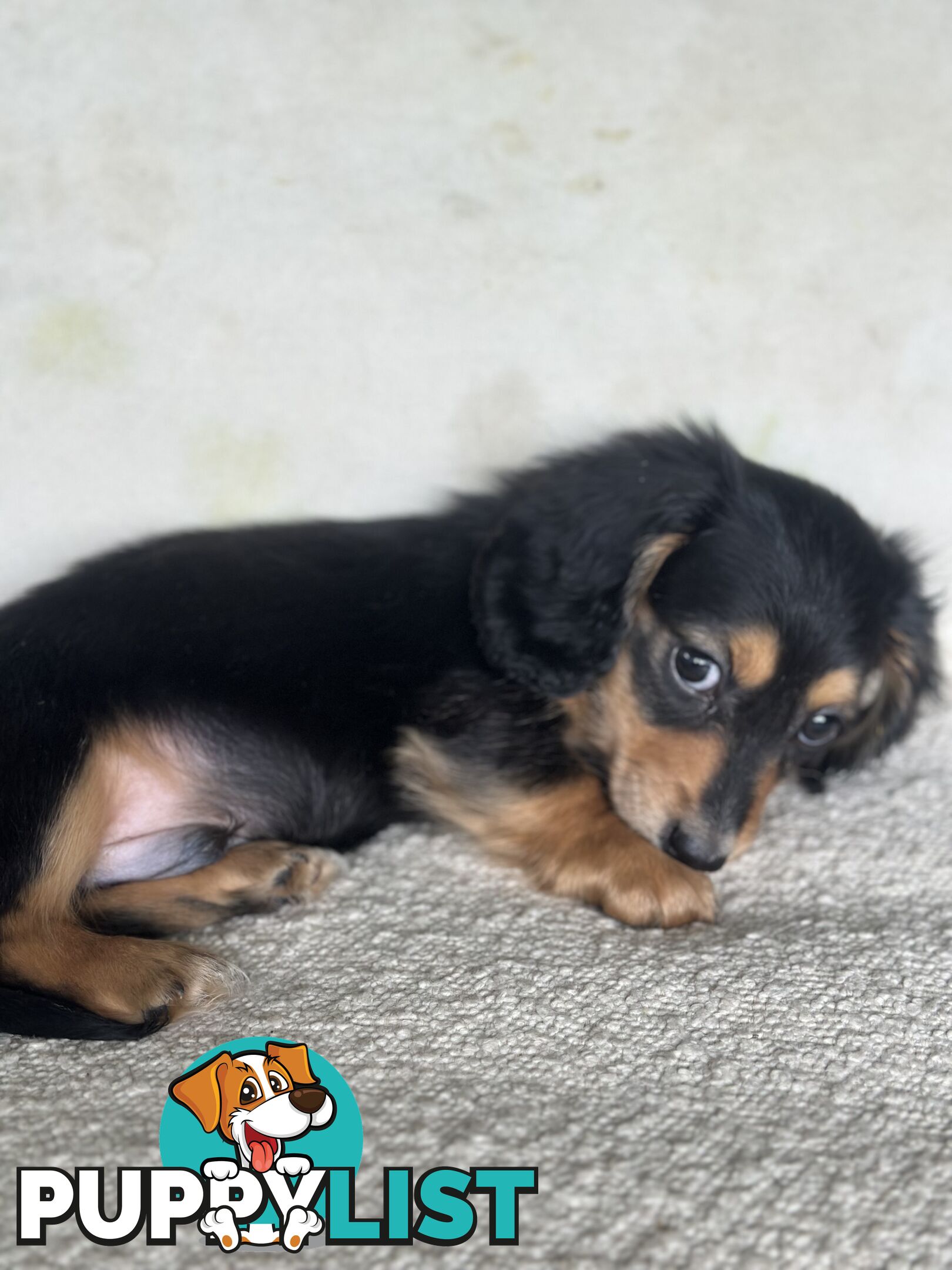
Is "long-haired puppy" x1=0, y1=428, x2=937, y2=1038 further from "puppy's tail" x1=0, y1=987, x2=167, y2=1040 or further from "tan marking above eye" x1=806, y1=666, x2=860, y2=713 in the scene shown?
"puppy's tail" x1=0, y1=987, x2=167, y2=1040

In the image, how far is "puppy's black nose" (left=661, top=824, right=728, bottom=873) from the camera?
5.57ft

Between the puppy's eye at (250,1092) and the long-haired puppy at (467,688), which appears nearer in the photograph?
the puppy's eye at (250,1092)

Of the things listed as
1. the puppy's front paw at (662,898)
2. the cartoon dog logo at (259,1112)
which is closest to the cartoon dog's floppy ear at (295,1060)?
the cartoon dog logo at (259,1112)

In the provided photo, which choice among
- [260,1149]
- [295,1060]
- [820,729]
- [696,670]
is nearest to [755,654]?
[696,670]

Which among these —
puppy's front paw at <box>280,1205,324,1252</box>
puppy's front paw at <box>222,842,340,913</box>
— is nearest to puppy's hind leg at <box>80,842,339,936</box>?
puppy's front paw at <box>222,842,340,913</box>

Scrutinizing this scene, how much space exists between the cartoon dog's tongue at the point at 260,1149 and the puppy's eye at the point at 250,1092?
0.04m

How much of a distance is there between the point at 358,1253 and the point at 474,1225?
109mm

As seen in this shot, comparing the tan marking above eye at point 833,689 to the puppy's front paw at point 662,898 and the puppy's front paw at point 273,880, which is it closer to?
the puppy's front paw at point 662,898

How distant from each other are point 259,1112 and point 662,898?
0.72m

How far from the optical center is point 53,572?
2152 mm

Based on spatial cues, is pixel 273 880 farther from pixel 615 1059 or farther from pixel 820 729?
pixel 820 729

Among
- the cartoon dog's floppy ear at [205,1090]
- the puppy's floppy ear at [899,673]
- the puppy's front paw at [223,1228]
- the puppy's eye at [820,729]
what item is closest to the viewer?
the puppy's front paw at [223,1228]

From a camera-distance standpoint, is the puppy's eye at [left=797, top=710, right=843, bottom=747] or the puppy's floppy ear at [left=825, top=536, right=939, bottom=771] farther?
the puppy's floppy ear at [left=825, top=536, right=939, bottom=771]

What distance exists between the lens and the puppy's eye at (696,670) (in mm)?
1837
